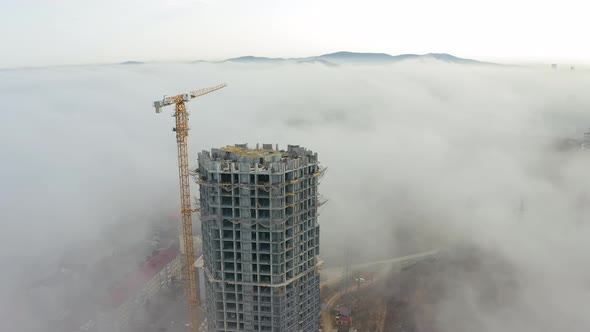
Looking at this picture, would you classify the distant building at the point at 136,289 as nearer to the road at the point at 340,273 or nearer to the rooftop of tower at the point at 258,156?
the road at the point at 340,273

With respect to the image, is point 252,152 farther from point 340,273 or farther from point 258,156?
point 340,273

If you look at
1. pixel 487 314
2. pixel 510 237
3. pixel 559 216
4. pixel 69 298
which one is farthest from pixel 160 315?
pixel 559 216

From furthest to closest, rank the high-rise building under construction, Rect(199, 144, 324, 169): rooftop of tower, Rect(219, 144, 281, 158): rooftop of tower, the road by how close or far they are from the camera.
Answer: the road, Rect(219, 144, 281, 158): rooftop of tower, Rect(199, 144, 324, 169): rooftop of tower, the high-rise building under construction

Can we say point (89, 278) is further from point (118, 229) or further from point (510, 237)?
point (510, 237)

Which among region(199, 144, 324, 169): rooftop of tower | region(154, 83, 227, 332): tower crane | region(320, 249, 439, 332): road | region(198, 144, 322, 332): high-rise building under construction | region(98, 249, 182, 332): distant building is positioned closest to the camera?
region(198, 144, 322, 332): high-rise building under construction

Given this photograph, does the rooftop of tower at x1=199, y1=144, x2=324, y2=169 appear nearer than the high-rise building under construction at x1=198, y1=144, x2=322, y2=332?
No

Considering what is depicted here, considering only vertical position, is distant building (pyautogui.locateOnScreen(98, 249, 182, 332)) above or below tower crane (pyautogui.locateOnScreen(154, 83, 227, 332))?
below

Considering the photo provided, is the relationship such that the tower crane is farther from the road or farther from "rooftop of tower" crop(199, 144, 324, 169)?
"rooftop of tower" crop(199, 144, 324, 169)

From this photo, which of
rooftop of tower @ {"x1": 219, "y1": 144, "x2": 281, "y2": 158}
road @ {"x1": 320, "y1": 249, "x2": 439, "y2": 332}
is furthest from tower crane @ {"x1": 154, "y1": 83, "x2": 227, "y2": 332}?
rooftop of tower @ {"x1": 219, "y1": 144, "x2": 281, "y2": 158}
